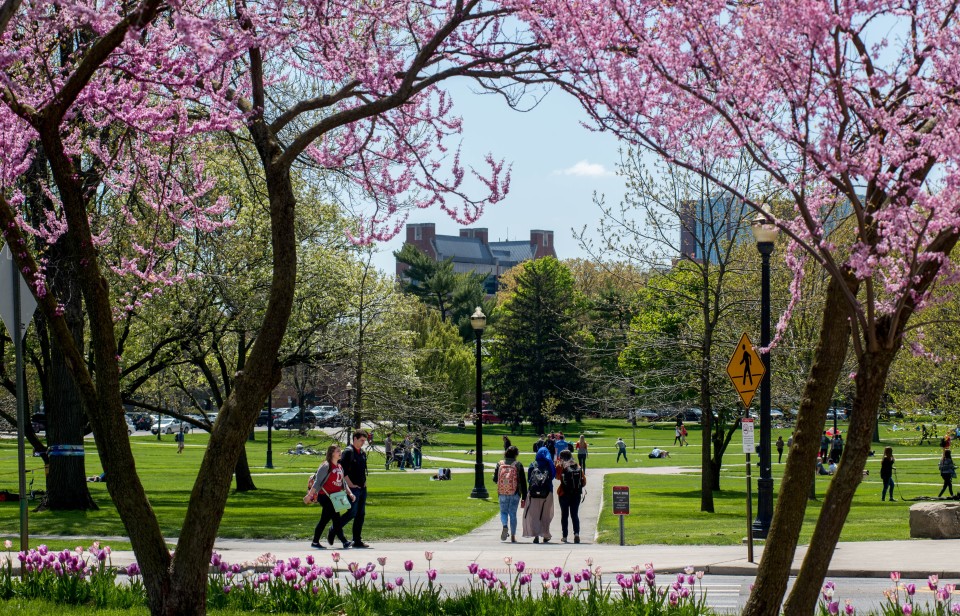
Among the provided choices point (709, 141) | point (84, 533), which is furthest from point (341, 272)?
point (709, 141)

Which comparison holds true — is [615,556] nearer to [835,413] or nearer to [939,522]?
[939,522]

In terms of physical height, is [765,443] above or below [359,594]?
above

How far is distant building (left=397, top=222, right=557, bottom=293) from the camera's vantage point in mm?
166625

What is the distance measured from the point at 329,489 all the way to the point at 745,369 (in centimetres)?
612

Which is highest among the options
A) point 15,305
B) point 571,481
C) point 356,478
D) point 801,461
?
point 15,305

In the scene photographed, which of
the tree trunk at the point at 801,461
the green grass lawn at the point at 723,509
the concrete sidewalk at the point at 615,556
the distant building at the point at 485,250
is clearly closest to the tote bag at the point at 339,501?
the concrete sidewalk at the point at 615,556

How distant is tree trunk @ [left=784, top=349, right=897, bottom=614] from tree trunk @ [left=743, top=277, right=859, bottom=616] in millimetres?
214

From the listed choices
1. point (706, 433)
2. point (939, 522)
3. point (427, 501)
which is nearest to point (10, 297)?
point (939, 522)

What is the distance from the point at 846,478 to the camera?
21.8ft

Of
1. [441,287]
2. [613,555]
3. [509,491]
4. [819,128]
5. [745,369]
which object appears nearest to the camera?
[819,128]

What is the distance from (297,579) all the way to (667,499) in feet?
73.5

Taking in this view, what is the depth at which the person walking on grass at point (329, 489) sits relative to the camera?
16828mm

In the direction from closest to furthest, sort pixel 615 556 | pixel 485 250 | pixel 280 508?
pixel 615 556, pixel 280 508, pixel 485 250

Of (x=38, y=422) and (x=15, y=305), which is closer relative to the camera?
(x=15, y=305)
